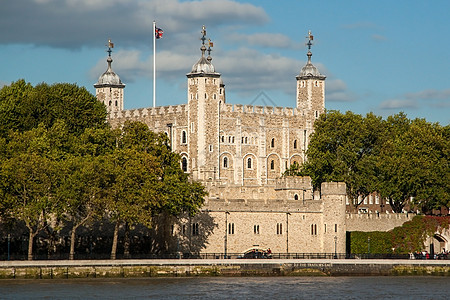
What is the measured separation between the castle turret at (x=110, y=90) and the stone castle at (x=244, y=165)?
9 centimetres

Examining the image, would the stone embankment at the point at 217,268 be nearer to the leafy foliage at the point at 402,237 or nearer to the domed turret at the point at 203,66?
the leafy foliage at the point at 402,237

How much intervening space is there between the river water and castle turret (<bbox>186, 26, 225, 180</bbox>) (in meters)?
35.6

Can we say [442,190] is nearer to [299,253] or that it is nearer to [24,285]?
[299,253]

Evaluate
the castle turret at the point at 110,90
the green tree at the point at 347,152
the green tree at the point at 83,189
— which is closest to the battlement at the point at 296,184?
the green tree at the point at 347,152

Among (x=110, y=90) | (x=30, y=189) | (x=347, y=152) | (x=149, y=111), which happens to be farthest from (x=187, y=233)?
(x=110, y=90)

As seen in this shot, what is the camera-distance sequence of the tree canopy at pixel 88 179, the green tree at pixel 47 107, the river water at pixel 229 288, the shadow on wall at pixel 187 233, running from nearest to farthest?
the river water at pixel 229 288
the tree canopy at pixel 88 179
the shadow on wall at pixel 187 233
the green tree at pixel 47 107

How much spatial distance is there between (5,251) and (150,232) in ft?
31.1

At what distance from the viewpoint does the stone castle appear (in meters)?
79.7

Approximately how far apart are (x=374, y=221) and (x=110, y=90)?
132ft

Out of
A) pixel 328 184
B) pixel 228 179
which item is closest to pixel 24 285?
pixel 328 184

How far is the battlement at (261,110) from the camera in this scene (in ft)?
359

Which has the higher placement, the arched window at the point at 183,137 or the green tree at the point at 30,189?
the arched window at the point at 183,137

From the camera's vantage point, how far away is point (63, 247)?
78938 mm

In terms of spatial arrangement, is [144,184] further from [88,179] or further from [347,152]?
[347,152]
